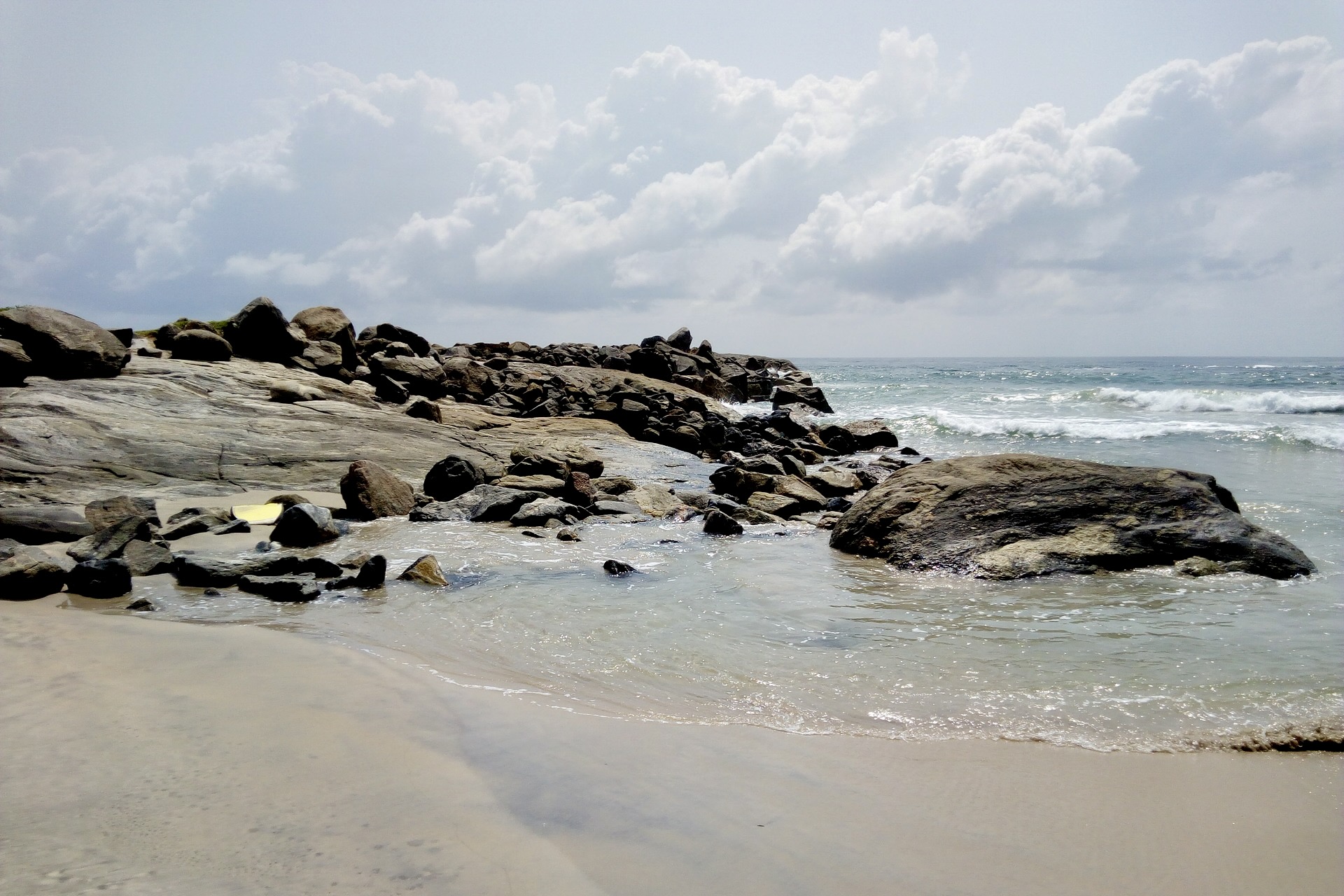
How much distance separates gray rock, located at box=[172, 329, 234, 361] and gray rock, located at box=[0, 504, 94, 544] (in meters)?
7.27

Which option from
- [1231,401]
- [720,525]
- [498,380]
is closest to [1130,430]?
[1231,401]

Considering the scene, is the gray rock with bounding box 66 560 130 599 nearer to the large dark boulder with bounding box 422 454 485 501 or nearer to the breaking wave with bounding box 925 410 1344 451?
the large dark boulder with bounding box 422 454 485 501

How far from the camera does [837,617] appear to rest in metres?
5.28

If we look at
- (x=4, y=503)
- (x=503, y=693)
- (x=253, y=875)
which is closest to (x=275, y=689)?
(x=503, y=693)

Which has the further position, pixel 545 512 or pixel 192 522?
pixel 545 512

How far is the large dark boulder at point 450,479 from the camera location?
984 cm

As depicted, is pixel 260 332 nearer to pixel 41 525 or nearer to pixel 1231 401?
pixel 41 525

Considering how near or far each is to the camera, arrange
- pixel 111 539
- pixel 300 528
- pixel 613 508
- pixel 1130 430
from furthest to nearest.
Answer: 1. pixel 1130 430
2. pixel 613 508
3. pixel 300 528
4. pixel 111 539

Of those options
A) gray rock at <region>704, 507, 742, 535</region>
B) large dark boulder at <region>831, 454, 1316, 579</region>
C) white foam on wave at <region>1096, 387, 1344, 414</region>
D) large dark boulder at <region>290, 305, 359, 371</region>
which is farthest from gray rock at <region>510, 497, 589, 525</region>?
white foam on wave at <region>1096, 387, 1344, 414</region>

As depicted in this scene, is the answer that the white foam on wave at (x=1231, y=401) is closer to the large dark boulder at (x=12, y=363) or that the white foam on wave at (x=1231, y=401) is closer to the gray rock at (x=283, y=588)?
the gray rock at (x=283, y=588)

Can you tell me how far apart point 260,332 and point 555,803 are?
47.1 ft

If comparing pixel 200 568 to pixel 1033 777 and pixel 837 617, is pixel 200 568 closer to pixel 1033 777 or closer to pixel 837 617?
pixel 837 617

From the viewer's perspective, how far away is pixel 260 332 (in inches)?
573

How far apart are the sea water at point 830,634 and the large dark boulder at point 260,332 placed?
7845 millimetres
